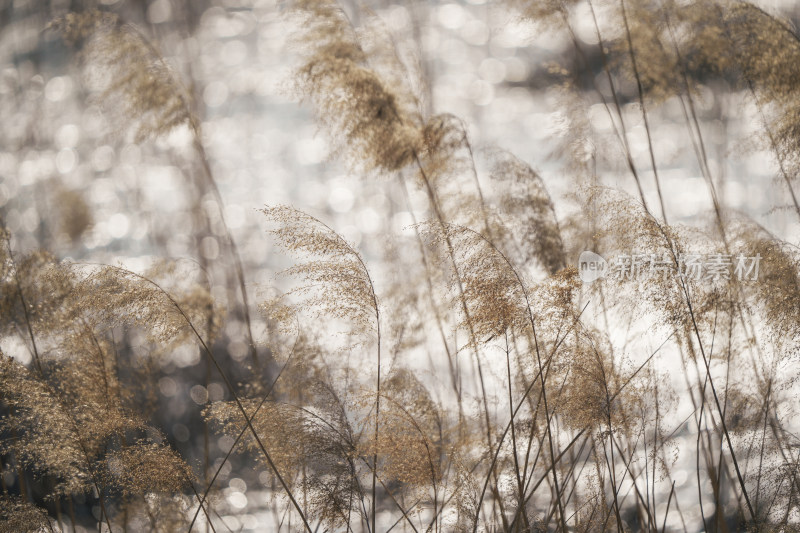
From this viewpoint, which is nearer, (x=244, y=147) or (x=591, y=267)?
(x=591, y=267)

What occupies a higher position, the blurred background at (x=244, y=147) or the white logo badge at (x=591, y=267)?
the blurred background at (x=244, y=147)

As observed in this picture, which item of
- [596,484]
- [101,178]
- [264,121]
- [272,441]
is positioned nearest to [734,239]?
[596,484]

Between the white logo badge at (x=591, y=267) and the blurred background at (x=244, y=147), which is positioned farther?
the blurred background at (x=244, y=147)

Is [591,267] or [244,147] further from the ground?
[244,147]

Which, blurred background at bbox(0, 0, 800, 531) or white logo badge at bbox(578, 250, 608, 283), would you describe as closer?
white logo badge at bbox(578, 250, 608, 283)

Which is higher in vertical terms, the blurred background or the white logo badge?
the blurred background

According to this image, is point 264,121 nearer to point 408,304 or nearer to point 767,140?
point 408,304

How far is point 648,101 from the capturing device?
349cm

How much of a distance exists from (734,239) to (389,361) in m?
1.54

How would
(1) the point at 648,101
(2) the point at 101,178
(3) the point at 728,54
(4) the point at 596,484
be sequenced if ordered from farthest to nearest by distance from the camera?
(2) the point at 101,178 → (1) the point at 648,101 → (3) the point at 728,54 → (4) the point at 596,484

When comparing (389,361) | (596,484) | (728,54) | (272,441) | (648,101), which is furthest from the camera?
(648,101)

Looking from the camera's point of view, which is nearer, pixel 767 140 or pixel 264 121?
pixel 767 140

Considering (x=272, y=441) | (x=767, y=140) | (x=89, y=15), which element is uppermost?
(x=89, y=15)

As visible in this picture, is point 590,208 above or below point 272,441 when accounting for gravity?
above
